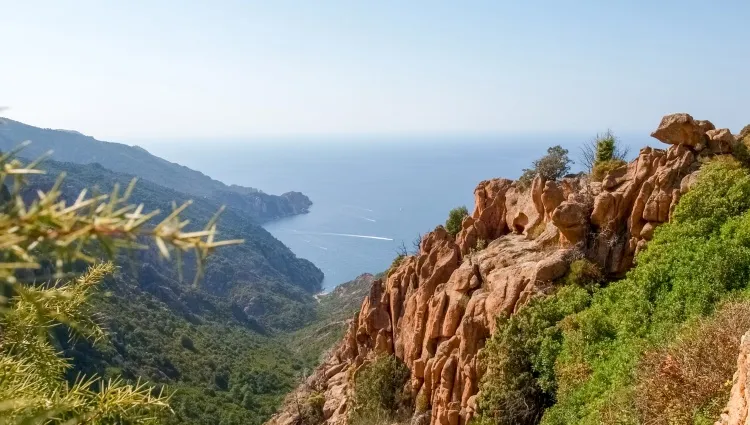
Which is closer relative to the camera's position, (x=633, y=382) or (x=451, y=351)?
(x=633, y=382)

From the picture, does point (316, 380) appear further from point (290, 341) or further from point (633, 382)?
point (290, 341)

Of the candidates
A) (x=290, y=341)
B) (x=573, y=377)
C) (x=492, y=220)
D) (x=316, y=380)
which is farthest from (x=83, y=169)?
(x=573, y=377)

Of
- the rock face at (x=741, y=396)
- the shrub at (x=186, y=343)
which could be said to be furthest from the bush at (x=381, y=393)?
the shrub at (x=186, y=343)

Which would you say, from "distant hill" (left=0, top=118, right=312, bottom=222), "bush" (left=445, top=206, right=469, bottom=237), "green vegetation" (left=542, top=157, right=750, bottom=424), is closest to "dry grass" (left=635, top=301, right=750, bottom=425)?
"green vegetation" (left=542, top=157, right=750, bottom=424)

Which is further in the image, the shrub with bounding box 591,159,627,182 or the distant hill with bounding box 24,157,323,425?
the distant hill with bounding box 24,157,323,425

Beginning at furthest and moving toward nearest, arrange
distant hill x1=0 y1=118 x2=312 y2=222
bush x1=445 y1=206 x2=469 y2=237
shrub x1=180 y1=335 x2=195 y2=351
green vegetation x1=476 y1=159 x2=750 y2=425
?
distant hill x1=0 y1=118 x2=312 y2=222, shrub x1=180 y1=335 x2=195 y2=351, bush x1=445 y1=206 x2=469 y2=237, green vegetation x1=476 y1=159 x2=750 y2=425

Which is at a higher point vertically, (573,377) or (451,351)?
(573,377)

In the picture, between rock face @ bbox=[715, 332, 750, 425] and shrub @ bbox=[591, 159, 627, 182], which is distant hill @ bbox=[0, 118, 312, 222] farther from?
rock face @ bbox=[715, 332, 750, 425]

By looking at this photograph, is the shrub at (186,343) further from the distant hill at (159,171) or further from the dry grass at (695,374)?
the distant hill at (159,171)

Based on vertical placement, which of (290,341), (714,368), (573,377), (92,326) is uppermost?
(92,326)
